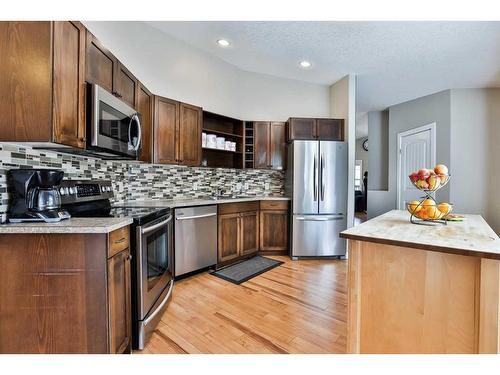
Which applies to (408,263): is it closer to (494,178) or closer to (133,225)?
(133,225)

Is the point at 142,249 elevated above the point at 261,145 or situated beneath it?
situated beneath

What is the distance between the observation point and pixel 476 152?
3.92 metres

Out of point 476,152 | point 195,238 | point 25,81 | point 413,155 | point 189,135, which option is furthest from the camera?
point 413,155

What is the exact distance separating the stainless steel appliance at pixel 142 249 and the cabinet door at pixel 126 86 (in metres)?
0.79

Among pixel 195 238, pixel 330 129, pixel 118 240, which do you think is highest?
pixel 330 129

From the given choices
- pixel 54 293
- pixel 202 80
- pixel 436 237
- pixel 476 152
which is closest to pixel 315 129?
pixel 202 80

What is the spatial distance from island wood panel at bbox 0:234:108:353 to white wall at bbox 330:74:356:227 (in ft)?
10.4

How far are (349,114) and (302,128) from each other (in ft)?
2.35

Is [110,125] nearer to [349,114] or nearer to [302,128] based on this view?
[302,128]

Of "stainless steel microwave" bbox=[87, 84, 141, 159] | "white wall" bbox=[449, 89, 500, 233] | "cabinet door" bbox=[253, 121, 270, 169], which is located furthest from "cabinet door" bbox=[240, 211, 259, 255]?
"white wall" bbox=[449, 89, 500, 233]
